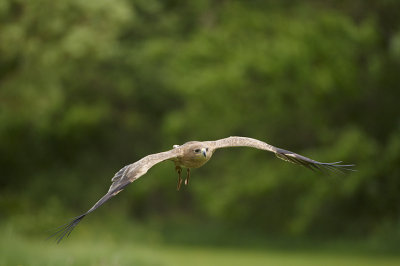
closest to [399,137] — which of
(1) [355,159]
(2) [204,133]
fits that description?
(1) [355,159]

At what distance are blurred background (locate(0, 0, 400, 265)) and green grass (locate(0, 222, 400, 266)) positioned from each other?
11 cm

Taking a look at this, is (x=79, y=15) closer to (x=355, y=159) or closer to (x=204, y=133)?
(x=204, y=133)

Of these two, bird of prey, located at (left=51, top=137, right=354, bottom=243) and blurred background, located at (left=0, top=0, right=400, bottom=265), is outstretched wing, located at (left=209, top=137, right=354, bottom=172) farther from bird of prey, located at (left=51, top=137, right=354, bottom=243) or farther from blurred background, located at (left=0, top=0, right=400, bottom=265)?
blurred background, located at (left=0, top=0, right=400, bottom=265)

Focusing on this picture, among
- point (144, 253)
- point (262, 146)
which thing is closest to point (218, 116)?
point (144, 253)

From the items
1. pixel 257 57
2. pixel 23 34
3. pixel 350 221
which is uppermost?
pixel 257 57

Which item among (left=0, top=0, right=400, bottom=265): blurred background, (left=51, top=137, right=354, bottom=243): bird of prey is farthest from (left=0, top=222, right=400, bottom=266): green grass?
(left=51, top=137, right=354, bottom=243): bird of prey

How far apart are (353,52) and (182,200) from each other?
881cm

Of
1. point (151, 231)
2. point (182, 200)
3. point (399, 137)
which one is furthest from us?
point (182, 200)

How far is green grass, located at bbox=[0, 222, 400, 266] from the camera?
397 inches

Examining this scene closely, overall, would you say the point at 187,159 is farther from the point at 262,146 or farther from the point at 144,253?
the point at 144,253

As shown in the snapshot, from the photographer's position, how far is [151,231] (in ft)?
66.1

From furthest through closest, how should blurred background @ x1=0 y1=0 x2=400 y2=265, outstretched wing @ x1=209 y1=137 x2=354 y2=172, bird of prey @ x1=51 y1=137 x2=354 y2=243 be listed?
blurred background @ x1=0 y1=0 x2=400 y2=265
outstretched wing @ x1=209 y1=137 x2=354 y2=172
bird of prey @ x1=51 y1=137 x2=354 y2=243

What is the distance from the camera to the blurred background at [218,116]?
15.4m

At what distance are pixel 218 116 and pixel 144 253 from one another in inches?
248
